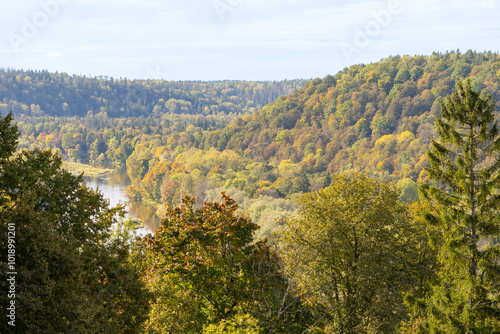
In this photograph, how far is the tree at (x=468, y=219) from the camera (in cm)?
1520

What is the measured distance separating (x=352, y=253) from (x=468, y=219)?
238 inches

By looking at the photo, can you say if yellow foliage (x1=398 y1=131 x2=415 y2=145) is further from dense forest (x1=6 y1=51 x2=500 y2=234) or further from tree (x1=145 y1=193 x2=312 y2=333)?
tree (x1=145 y1=193 x2=312 y2=333)

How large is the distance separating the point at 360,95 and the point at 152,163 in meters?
85.5

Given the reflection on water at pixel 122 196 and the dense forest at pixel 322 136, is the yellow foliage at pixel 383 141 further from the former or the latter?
the reflection on water at pixel 122 196

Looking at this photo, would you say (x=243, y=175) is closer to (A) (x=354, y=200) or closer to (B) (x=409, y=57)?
(A) (x=354, y=200)

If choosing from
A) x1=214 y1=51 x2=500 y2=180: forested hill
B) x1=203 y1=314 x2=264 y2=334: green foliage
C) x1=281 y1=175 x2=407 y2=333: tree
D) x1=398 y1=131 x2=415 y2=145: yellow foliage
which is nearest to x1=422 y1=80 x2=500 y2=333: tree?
x1=281 y1=175 x2=407 y2=333: tree

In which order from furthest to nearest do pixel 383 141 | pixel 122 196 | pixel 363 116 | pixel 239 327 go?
pixel 363 116
pixel 383 141
pixel 122 196
pixel 239 327

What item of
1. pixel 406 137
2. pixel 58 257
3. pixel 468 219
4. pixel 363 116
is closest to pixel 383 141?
pixel 406 137

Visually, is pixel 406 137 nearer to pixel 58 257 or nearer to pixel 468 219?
pixel 468 219

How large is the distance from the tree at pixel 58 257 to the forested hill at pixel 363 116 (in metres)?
125

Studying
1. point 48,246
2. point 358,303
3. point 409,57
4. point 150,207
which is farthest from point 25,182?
point 409,57

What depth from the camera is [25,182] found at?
12.1 metres

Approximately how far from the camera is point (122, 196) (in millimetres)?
110750

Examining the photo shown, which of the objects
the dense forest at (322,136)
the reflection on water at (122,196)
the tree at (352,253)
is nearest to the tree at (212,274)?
the tree at (352,253)
